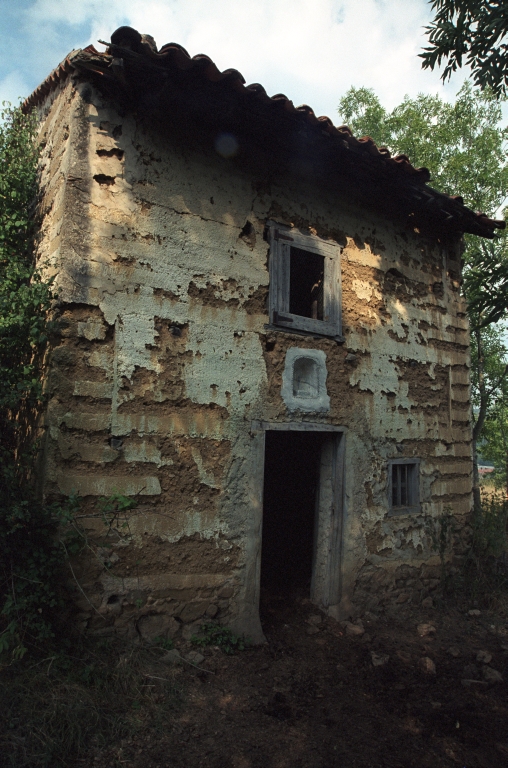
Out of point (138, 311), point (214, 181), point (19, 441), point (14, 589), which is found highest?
point (214, 181)

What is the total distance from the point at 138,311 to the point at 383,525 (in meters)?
3.66

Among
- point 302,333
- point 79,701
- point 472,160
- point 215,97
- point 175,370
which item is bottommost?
point 79,701

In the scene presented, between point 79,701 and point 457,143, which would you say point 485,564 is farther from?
point 457,143

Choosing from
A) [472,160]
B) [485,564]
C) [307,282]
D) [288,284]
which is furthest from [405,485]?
[472,160]

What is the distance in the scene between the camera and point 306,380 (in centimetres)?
514

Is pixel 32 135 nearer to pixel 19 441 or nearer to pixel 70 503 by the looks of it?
pixel 19 441

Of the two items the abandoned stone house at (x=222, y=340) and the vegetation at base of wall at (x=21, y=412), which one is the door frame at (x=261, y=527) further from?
the vegetation at base of wall at (x=21, y=412)

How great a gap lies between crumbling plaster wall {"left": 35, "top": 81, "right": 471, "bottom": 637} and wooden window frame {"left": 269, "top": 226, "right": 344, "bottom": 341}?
0.12 meters

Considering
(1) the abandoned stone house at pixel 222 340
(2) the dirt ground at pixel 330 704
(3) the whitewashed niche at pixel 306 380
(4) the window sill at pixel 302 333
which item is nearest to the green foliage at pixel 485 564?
(1) the abandoned stone house at pixel 222 340

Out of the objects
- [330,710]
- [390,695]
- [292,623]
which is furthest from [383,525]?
[330,710]

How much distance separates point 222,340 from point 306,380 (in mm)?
1109

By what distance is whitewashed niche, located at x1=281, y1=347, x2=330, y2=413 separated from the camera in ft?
16.1

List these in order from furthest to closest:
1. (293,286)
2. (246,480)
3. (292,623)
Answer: (293,286) < (292,623) < (246,480)

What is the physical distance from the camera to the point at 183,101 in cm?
434
